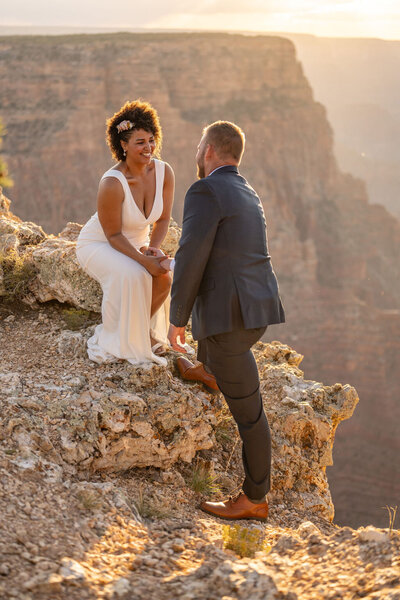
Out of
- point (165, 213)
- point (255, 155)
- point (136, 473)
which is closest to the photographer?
point (136, 473)

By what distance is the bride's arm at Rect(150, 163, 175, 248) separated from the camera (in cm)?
418

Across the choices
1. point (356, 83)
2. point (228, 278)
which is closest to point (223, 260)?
point (228, 278)

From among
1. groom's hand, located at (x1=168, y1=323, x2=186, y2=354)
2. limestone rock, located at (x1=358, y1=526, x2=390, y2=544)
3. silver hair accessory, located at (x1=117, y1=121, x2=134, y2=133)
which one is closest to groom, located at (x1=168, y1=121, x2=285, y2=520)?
groom's hand, located at (x1=168, y1=323, x2=186, y2=354)

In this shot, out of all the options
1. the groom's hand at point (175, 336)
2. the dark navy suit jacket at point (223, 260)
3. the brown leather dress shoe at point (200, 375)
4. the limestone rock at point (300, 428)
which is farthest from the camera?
the limestone rock at point (300, 428)

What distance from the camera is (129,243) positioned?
13.0 feet

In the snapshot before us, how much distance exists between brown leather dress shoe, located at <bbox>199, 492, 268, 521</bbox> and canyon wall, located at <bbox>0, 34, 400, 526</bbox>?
19437 mm

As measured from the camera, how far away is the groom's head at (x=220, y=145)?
125 inches

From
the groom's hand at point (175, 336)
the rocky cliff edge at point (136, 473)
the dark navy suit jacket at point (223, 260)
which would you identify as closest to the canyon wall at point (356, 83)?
the rocky cliff edge at point (136, 473)

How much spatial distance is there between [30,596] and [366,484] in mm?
17645

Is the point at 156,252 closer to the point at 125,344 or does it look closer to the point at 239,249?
the point at 125,344

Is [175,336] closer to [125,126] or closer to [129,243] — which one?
[129,243]

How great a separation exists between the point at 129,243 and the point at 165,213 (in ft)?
1.39

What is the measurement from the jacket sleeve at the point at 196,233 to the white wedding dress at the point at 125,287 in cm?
83

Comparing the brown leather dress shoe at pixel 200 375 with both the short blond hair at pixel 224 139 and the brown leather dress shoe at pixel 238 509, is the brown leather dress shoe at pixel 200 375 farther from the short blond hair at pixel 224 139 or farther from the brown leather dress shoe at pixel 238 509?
the short blond hair at pixel 224 139
